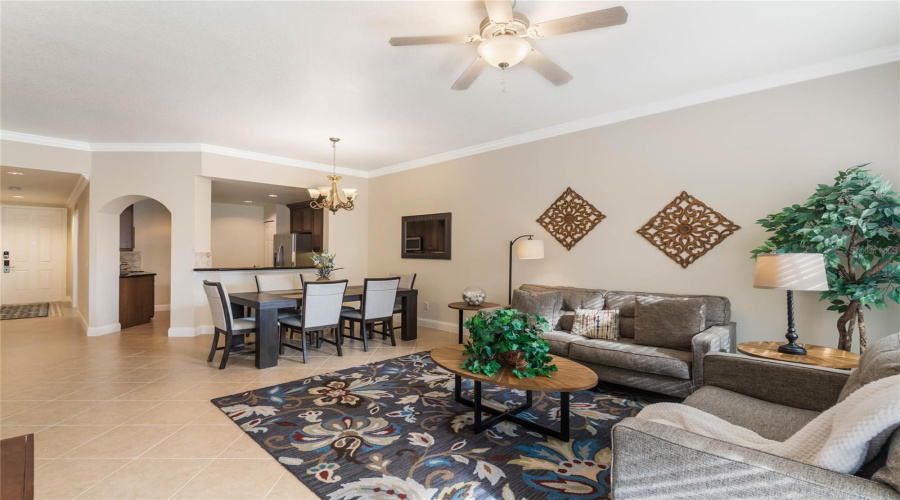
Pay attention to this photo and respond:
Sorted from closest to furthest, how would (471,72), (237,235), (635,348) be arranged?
(471,72)
(635,348)
(237,235)

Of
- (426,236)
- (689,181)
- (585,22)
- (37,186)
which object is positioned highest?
(585,22)

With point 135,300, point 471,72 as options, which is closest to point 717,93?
point 471,72

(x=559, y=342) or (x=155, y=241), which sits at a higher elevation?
(x=155, y=241)

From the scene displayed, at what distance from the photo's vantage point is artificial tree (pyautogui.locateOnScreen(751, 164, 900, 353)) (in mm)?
2619

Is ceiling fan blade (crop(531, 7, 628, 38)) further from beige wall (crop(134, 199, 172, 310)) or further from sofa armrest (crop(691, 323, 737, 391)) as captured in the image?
beige wall (crop(134, 199, 172, 310))

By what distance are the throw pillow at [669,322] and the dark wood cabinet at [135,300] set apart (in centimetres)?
702

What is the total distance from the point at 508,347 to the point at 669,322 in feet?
5.47

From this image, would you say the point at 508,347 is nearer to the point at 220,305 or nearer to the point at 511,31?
the point at 511,31

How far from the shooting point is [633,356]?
3188mm

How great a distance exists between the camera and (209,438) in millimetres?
2535

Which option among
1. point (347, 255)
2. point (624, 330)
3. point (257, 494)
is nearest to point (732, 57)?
point (624, 330)

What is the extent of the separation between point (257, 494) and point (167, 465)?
2.17 ft

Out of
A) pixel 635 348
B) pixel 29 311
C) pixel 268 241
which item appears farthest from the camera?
pixel 268 241

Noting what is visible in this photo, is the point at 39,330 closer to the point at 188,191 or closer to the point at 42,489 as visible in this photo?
the point at 188,191
